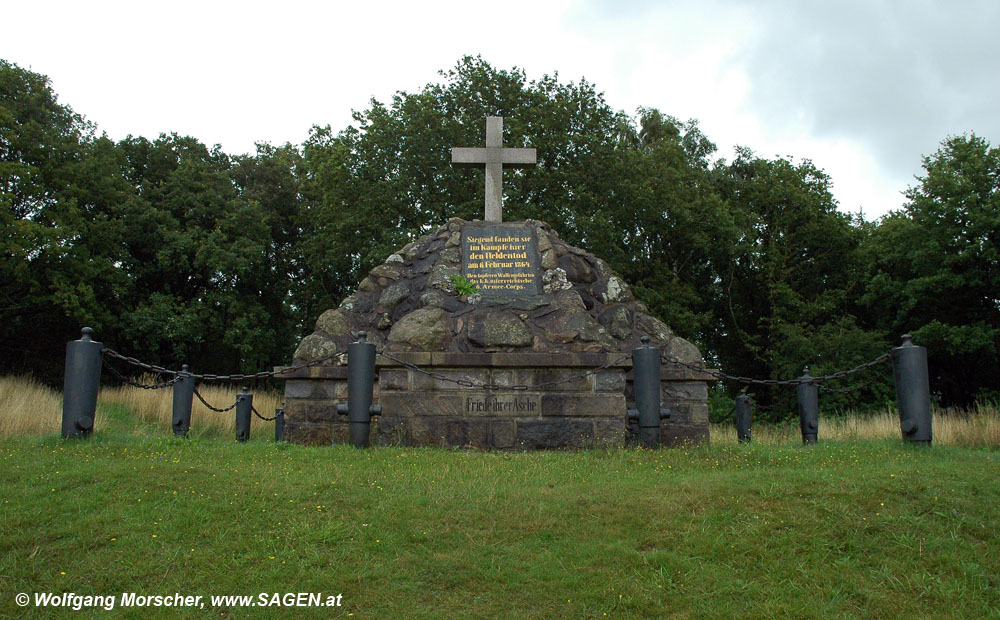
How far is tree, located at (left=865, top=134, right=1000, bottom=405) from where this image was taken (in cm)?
1991

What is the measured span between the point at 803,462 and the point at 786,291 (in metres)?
18.2

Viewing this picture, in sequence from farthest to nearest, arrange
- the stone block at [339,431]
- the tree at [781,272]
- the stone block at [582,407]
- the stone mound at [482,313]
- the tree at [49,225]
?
1. the tree at [781,272]
2. the tree at [49,225]
3. the stone block at [339,431]
4. the stone mound at [482,313]
5. the stone block at [582,407]

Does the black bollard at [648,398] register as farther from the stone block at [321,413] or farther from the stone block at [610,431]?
the stone block at [321,413]

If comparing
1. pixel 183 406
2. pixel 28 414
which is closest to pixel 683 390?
pixel 183 406

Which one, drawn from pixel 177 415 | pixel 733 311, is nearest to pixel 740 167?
pixel 733 311

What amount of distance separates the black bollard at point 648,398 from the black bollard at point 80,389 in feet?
17.2

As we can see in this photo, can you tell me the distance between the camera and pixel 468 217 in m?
20.7

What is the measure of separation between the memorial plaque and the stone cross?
0.97m

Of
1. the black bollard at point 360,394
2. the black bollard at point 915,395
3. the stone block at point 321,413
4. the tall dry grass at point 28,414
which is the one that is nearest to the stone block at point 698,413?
the black bollard at point 915,395

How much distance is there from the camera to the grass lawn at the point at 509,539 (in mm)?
3541

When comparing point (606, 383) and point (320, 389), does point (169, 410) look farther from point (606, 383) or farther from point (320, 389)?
point (606, 383)

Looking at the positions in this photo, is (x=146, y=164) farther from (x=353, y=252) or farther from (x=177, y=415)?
(x=177, y=415)

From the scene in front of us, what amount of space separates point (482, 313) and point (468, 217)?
468 inches

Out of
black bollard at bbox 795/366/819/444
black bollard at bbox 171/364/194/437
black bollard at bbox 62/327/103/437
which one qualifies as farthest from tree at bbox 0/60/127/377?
black bollard at bbox 795/366/819/444
